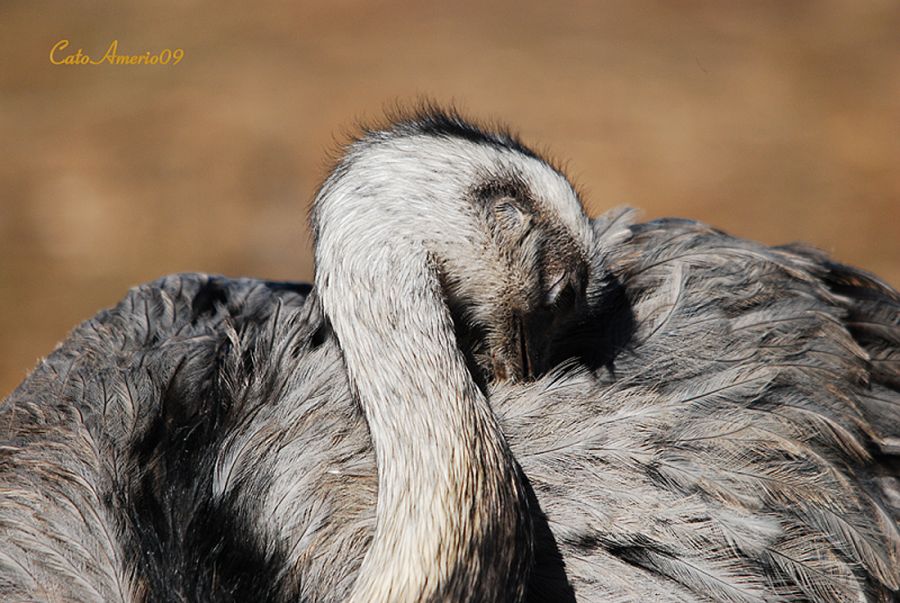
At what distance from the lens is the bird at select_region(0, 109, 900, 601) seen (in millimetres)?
2248

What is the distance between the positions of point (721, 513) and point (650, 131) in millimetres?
6232

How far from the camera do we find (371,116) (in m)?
8.30

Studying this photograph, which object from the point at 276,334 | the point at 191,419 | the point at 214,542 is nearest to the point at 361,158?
the point at 276,334

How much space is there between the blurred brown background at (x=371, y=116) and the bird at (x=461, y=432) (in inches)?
165

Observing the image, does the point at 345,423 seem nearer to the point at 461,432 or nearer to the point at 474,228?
the point at 461,432

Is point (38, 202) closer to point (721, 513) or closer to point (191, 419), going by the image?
point (191, 419)

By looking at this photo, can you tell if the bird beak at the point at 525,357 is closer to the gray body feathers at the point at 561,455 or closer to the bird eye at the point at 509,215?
the gray body feathers at the point at 561,455

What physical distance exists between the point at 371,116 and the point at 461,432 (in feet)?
20.8

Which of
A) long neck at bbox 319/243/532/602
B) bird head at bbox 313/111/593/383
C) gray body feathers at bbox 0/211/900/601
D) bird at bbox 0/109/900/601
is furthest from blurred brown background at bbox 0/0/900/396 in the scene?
long neck at bbox 319/243/532/602

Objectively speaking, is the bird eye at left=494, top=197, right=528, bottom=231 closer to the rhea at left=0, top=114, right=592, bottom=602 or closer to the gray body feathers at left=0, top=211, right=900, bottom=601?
the rhea at left=0, top=114, right=592, bottom=602

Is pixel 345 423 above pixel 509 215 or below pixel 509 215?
below
